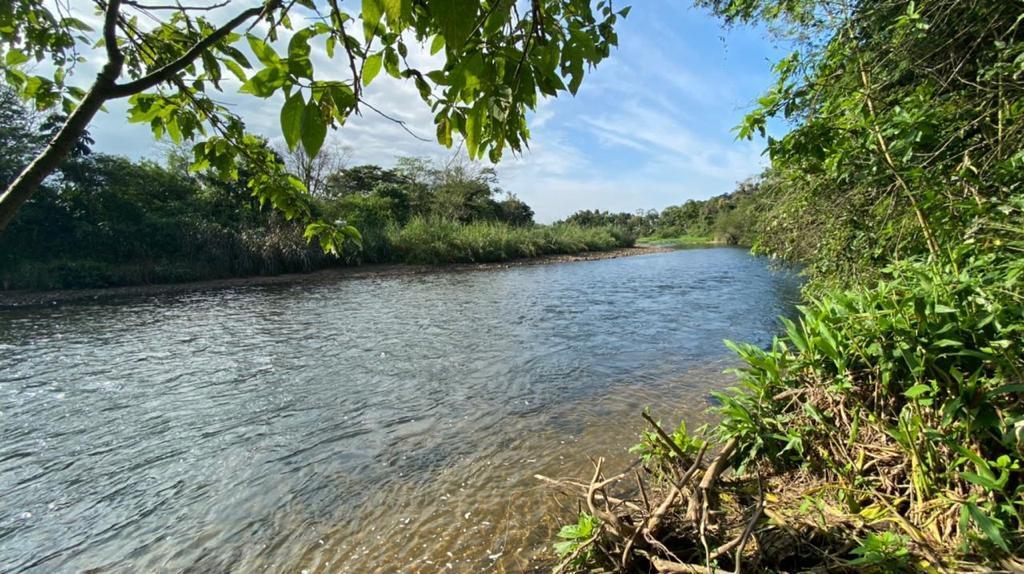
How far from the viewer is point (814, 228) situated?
185 inches

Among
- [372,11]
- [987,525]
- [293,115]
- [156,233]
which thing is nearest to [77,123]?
[293,115]

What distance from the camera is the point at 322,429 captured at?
175 inches

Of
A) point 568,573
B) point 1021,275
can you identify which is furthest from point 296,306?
point 1021,275

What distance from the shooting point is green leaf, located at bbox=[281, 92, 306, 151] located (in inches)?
32.4

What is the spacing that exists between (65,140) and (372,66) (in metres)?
0.84

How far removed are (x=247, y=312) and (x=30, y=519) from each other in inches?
348

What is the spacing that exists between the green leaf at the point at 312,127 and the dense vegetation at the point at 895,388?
1.68 meters

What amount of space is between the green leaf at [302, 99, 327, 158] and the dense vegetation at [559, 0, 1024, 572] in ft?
5.53

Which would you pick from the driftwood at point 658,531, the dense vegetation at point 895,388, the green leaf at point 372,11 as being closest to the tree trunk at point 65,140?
the green leaf at point 372,11

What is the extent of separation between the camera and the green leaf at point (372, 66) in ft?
3.31

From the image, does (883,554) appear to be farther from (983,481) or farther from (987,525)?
(983,481)

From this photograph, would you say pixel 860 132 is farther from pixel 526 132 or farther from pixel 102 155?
pixel 102 155

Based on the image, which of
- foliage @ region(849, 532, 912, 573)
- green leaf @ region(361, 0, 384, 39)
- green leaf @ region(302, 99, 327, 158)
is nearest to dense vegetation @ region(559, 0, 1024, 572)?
foliage @ region(849, 532, 912, 573)

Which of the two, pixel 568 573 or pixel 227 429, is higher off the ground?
pixel 568 573
